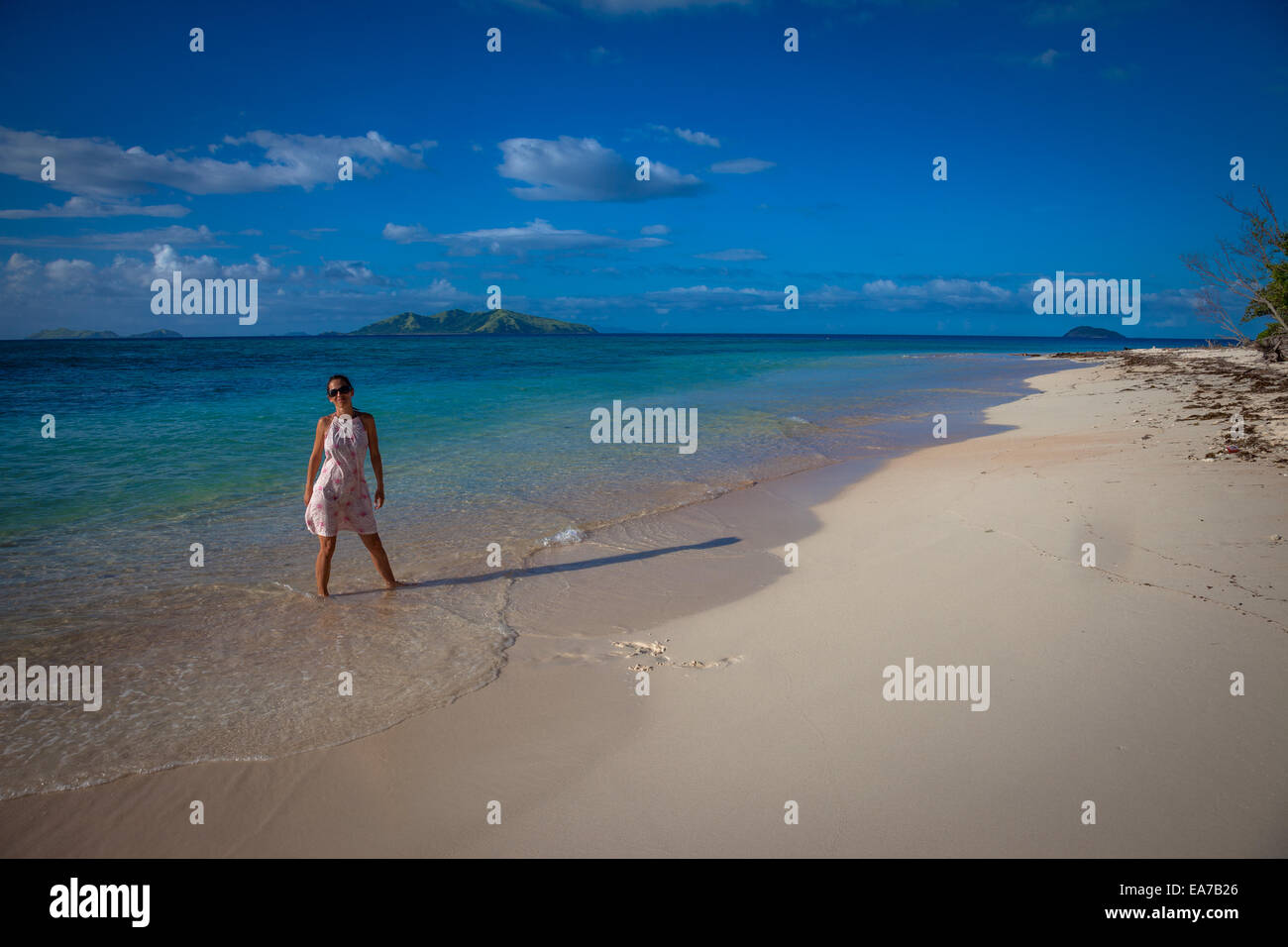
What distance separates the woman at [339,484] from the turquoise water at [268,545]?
0.60m

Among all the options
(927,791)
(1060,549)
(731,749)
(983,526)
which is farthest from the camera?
(983,526)

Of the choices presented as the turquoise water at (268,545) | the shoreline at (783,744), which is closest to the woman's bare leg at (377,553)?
the turquoise water at (268,545)

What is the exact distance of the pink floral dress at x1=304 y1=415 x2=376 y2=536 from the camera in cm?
649

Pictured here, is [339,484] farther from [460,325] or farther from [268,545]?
[460,325]

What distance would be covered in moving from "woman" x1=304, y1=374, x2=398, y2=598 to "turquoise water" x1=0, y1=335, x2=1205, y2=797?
60cm

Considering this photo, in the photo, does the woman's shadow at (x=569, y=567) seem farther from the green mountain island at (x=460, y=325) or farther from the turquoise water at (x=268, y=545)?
the green mountain island at (x=460, y=325)

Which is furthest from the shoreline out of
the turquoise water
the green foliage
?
the green foliage

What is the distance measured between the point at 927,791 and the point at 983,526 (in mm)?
5348

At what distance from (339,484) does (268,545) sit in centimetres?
260

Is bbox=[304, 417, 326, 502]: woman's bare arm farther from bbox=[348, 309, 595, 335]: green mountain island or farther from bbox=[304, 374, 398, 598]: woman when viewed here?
bbox=[348, 309, 595, 335]: green mountain island

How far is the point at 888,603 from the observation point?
597 cm

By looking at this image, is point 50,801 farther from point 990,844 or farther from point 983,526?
point 983,526

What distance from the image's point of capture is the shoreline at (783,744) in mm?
3283
